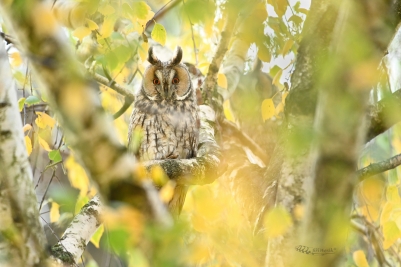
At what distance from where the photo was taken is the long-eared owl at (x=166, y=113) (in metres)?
2.17

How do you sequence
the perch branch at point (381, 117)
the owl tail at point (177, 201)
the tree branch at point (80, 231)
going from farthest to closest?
the owl tail at point (177, 201) → the perch branch at point (381, 117) → the tree branch at point (80, 231)

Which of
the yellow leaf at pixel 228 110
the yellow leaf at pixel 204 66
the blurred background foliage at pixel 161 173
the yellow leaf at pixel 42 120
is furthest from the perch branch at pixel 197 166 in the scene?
the yellow leaf at pixel 204 66

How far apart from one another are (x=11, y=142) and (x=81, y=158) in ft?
0.57

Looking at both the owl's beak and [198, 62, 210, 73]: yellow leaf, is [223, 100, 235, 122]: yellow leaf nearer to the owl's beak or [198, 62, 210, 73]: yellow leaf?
[198, 62, 210, 73]: yellow leaf

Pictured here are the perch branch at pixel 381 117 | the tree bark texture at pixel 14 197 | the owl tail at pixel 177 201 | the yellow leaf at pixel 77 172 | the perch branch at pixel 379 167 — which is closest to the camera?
the tree bark texture at pixel 14 197

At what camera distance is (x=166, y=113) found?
7.27 ft

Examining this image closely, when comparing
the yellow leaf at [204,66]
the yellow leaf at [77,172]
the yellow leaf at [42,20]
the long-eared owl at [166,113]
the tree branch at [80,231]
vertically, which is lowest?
the tree branch at [80,231]

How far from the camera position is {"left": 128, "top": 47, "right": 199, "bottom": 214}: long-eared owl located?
217 cm

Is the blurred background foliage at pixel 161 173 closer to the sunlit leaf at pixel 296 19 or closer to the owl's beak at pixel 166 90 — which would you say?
the sunlit leaf at pixel 296 19

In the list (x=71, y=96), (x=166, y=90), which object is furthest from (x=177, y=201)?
(x=71, y=96)

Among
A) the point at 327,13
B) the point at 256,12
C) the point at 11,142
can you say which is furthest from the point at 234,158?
the point at 11,142

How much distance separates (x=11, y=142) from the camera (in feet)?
2.33

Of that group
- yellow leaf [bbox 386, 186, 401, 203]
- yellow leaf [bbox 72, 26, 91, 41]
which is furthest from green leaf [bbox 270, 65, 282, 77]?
yellow leaf [bbox 72, 26, 91, 41]

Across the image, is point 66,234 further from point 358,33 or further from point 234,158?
point 234,158
